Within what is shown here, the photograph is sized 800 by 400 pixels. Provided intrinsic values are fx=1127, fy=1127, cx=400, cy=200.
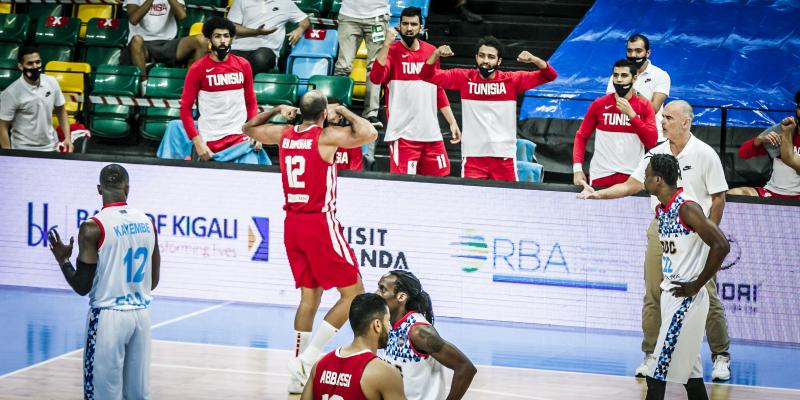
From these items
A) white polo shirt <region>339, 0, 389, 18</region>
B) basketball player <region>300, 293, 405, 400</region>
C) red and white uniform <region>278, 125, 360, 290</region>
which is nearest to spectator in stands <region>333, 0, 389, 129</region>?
white polo shirt <region>339, 0, 389, 18</region>

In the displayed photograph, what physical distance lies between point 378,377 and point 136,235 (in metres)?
2.25

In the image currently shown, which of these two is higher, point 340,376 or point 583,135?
point 583,135

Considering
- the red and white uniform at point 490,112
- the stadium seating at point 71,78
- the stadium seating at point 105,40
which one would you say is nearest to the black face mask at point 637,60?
the red and white uniform at point 490,112

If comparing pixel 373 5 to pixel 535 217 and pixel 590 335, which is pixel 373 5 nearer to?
pixel 535 217

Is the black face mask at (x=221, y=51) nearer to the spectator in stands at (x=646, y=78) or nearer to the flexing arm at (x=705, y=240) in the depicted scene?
the spectator in stands at (x=646, y=78)

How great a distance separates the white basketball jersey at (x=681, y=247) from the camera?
6852 millimetres

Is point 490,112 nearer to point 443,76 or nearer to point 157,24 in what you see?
point 443,76

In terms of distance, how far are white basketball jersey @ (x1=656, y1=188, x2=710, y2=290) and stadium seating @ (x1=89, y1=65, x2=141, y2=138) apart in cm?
896

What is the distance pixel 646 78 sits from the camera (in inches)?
434

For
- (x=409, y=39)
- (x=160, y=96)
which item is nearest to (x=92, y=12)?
(x=160, y=96)

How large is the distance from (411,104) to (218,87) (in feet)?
6.57

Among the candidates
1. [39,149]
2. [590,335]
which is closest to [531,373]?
[590,335]

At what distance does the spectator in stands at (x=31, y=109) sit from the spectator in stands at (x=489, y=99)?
14.3ft

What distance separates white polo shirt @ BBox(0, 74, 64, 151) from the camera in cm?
1265
